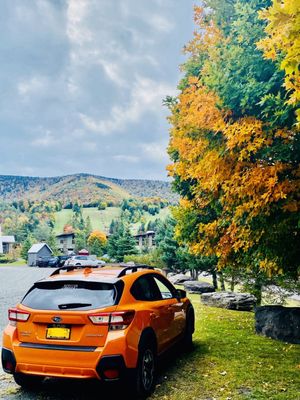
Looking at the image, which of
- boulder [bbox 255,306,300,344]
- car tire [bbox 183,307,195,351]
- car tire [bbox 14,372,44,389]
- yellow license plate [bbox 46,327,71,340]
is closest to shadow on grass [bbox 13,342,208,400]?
car tire [bbox 14,372,44,389]

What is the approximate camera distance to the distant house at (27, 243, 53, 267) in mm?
64900

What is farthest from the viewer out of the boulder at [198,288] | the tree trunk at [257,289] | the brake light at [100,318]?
the boulder at [198,288]

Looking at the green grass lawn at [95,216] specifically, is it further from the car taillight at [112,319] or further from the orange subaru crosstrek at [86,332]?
the car taillight at [112,319]

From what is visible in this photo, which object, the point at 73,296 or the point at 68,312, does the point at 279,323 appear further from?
the point at 68,312

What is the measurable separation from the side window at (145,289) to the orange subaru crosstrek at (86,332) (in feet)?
0.06

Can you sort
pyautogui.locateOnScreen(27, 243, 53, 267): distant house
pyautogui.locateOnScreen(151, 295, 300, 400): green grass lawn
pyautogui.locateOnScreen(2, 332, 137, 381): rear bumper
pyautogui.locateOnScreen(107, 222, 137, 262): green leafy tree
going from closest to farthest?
1. pyautogui.locateOnScreen(2, 332, 137, 381): rear bumper
2. pyautogui.locateOnScreen(151, 295, 300, 400): green grass lawn
3. pyautogui.locateOnScreen(107, 222, 137, 262): green leafy tree
4. pyautogui.locateOnScreen(27, 243, 53, 267): distant house

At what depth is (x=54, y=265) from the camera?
50281mm

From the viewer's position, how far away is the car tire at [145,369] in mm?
4566

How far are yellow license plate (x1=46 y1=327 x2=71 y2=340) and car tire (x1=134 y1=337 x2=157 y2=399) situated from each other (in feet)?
2.97

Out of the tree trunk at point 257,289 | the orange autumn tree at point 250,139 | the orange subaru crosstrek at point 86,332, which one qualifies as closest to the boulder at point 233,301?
the tree trunk at point 257,289

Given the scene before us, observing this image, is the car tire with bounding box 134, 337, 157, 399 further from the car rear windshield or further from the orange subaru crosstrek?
the car rear windshield

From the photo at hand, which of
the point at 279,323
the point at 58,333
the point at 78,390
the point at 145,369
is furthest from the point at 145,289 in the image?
the point at 279,323

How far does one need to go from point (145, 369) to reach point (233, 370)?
6.14ft

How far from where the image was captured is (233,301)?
545 inches
